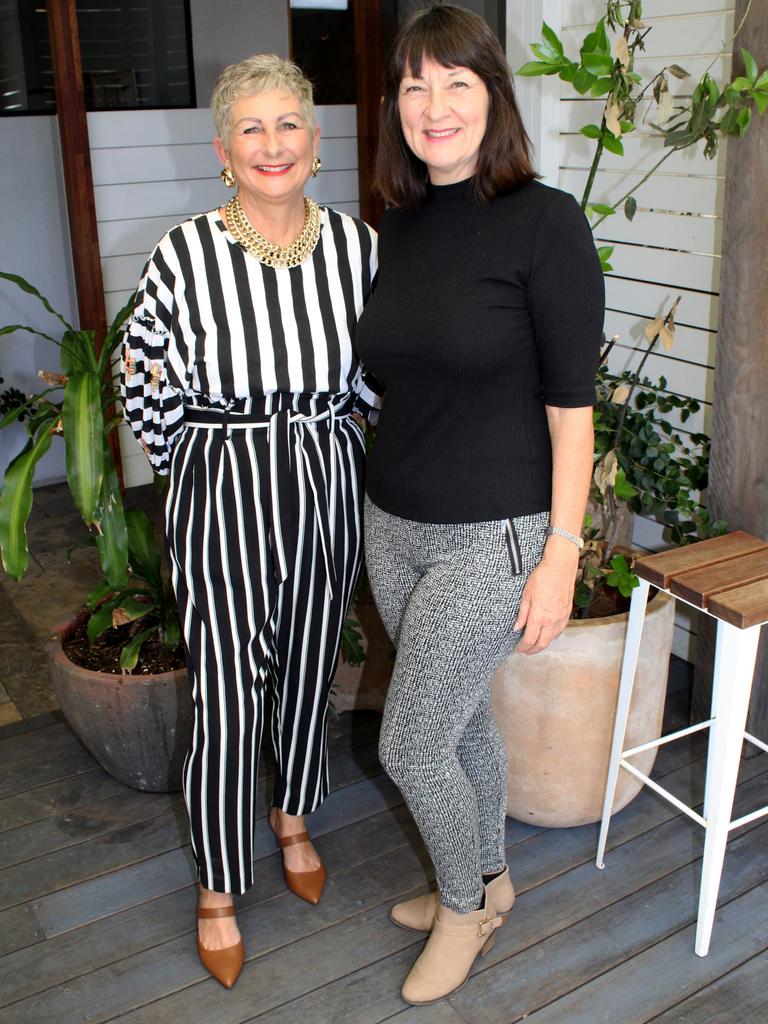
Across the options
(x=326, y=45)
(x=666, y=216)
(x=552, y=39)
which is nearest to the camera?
(x=552, y=39)

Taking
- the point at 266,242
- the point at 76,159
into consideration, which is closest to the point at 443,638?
the point at 266,242

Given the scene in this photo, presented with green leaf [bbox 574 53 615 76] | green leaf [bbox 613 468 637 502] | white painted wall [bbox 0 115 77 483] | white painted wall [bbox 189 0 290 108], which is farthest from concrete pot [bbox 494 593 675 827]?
white painted wall [bbox 189 0 290 108]

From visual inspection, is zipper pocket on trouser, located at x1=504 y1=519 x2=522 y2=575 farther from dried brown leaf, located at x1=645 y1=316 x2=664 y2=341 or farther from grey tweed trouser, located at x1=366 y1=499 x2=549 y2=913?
dried brown leaf, located at x1=645 y1=316 x2=664 y2=341

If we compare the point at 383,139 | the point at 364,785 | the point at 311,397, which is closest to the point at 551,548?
the point at 311,397

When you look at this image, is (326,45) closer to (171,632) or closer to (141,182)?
(141,182)

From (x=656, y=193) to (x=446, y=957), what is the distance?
1.87m

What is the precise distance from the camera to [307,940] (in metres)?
2.07

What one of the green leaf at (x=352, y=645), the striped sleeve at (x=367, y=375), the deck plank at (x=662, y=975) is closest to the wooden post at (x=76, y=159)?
the green leaf at (x=352, y=645)

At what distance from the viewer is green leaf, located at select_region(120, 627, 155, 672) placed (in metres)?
2.43

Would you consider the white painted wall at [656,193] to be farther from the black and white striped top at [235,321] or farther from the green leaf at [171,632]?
the green leaf at [171,632]

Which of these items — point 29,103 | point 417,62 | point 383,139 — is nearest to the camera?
point 417,62

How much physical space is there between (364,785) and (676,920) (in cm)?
78

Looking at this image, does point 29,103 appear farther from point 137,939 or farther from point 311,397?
point 137,939

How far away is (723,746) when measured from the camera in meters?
1.90
